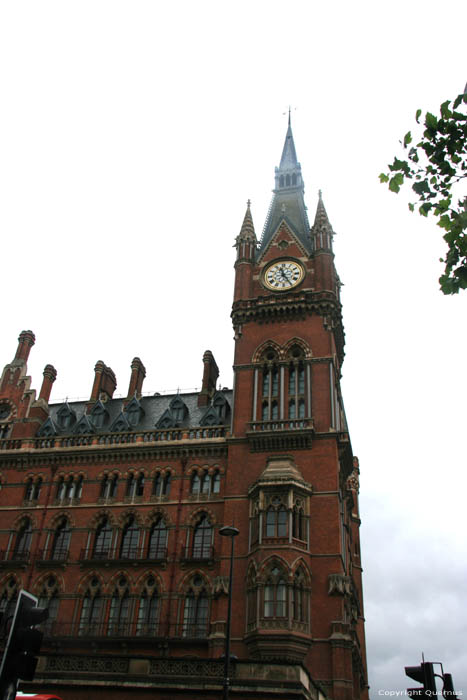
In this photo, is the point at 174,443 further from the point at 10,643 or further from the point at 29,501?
the point at 10,643

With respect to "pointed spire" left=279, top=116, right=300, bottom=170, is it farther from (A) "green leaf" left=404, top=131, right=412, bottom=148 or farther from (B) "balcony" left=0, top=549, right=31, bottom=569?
(A) "green leaf" left=404, top=131, right=412, bottom=148

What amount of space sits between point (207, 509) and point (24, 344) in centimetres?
2214

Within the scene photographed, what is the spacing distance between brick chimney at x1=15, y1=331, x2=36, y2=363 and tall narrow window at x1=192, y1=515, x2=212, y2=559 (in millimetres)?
20799

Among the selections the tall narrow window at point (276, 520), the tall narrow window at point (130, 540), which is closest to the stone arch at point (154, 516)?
the tall narrow window at point (130, 540)

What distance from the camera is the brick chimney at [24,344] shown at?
5160 centimetres

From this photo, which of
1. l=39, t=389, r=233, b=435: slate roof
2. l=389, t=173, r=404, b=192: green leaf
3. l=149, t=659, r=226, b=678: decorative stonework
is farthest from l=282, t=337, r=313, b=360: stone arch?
l=389, t=173, r=404, b=192: green leaf

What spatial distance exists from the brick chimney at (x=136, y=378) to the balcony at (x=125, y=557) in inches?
539

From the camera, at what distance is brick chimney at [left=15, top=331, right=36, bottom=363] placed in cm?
5160

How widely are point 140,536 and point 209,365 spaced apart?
1467cm

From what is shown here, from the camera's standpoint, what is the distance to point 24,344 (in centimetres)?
5231

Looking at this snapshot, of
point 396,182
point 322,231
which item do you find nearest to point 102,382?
point 322,231

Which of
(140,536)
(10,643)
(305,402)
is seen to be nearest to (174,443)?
(140,536)

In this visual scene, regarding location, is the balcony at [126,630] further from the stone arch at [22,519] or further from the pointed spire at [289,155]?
the pointed spire at [289,155]

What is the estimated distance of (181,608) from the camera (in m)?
36.7
